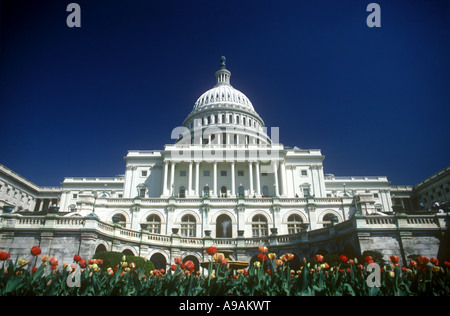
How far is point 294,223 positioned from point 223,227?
9261mm

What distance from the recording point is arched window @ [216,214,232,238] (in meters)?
37.5

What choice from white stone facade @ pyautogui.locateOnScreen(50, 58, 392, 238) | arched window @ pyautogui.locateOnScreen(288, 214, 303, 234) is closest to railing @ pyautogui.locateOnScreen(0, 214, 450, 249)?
white stone facade @ pyautogui.locateOnScreen(50, 58, 392, 238)

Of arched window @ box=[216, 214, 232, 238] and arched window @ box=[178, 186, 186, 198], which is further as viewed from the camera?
arched window @ box=[178, 186, 186, 198]

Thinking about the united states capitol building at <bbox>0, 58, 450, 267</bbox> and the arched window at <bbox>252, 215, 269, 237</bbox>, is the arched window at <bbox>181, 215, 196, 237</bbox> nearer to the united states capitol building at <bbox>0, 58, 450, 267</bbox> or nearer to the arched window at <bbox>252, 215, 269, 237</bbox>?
the united states capitol building at <bbox>0, 58, 450, 267</bbox>

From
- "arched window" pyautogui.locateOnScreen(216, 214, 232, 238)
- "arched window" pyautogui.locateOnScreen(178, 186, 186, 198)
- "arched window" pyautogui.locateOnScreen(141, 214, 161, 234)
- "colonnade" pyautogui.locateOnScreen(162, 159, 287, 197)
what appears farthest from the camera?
"arched window" pyautogui.locateOnScreen(178, 186, 186, 198)

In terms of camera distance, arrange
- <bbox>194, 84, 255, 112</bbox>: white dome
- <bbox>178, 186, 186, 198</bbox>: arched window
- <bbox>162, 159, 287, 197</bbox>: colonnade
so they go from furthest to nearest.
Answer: <bbox>194, 84, 255, 112</bbox>: white dome → <bbox>178, 186, 186, 198</bbox>: arched window → <bbox>162, 159, 287, 197</bbox>: colonnade

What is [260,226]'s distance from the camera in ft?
123

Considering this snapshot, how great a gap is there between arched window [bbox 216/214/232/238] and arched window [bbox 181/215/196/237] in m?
3.14

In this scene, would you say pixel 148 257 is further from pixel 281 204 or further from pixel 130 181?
pixel 130 181

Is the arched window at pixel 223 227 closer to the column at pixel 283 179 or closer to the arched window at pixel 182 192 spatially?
the column at pixel 283 179

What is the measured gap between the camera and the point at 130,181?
2635 inches

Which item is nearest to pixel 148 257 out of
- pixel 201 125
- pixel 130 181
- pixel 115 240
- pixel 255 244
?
pixel 115 240

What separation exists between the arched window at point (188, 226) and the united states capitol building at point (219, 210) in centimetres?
13

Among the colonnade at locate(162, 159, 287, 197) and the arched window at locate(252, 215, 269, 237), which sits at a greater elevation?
the colonnade at locate(162, 159, 287, 197)
